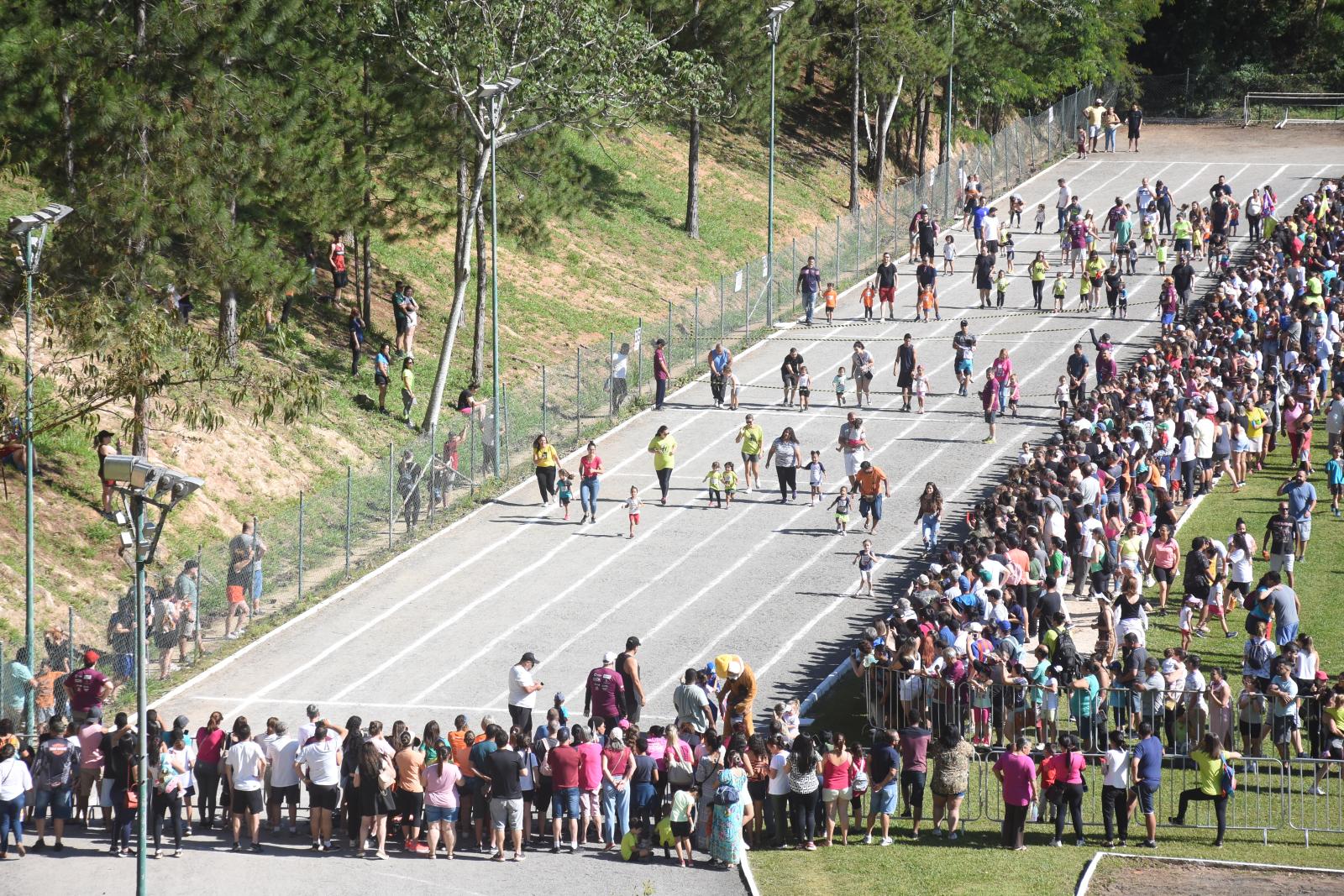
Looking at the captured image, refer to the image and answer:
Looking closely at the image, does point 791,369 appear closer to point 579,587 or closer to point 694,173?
point 579,587

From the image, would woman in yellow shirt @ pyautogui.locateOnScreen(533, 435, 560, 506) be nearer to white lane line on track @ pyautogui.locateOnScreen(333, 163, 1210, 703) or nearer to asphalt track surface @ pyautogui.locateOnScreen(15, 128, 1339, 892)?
asphalt track surface @ pyautogui.locateOnScreen(15, 128, 1339, 892)

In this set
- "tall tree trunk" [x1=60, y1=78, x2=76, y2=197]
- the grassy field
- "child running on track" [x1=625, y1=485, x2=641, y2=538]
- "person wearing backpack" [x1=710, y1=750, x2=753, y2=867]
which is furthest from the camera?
"child running on track" [x1=625, y1=485, x2=641, y2=538]

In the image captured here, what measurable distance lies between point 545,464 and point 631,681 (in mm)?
10549

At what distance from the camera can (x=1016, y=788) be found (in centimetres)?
2059

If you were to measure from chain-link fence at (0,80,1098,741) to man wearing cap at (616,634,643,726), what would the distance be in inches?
278

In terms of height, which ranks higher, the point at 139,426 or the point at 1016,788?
the point at 139,426

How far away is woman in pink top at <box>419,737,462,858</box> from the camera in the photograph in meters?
20.2

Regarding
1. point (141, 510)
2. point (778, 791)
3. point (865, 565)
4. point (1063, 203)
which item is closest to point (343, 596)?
point (865, 565)

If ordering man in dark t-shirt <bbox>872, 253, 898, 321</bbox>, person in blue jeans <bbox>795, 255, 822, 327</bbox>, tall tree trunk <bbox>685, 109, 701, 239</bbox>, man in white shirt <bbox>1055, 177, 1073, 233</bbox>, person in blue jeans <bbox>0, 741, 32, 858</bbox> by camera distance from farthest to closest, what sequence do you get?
tall tree trunk <bbox>685, 109, 701, 239</bbox>, man in white shirt <bbox>1055, 177, 1073, 233</bbox>, person in blue jeans <bbox>795, 255, 822, 327</bbox>, man in dark t-shirt <bbox>872, 253, 898, 321</bbox>, person in blue jeans <bbox>0, 741, 32, 858</bbox>

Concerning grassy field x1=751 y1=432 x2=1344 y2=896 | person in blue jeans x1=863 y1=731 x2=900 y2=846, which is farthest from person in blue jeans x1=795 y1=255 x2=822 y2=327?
person in blue jeans x1=863 y1=731 x2=900 y2=846

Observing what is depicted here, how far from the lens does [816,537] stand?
32.2m

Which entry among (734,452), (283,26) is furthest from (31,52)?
(734,452)

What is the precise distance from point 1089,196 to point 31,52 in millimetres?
36710

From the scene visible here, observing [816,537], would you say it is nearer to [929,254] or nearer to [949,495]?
[949,495]
